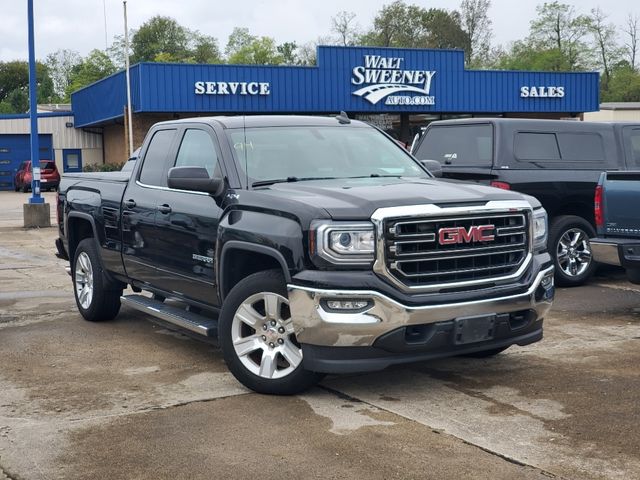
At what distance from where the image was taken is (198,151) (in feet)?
23.4

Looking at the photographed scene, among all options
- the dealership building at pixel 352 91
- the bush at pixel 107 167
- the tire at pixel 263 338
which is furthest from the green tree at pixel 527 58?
the tire at pixel 263 338

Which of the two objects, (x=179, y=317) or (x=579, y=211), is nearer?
(x=179, y=317)

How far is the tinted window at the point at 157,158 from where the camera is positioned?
7574 millimetres

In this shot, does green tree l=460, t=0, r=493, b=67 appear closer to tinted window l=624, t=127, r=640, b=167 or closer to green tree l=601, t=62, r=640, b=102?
green tree l=601, t=62, r=640, b=102

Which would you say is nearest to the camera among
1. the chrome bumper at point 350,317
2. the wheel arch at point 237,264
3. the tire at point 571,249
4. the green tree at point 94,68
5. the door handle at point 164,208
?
the chrome bumper at point 350,317

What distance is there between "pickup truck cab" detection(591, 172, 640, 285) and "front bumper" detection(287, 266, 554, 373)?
120 inches

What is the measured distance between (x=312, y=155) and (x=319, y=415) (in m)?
2.19

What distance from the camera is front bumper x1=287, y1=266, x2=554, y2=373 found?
5.38 m

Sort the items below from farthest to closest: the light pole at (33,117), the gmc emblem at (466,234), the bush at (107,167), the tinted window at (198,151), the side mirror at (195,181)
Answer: the bush at (107,167)
the light pole at (33,117)
the tinted window at (198,151)
the side mirror at (195,181)
the gmc emblem at (466,234)

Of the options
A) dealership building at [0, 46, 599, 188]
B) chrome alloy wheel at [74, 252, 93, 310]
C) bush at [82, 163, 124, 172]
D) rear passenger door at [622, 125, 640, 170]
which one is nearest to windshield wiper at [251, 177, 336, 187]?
chrome alloy wheel at [74, 252, 93, 310]

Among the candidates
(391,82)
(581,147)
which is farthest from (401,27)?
(581,147)

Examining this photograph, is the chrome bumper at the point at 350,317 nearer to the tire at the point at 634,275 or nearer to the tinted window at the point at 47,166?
the tire at the point at 634,275

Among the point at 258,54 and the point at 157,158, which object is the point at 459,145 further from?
the point at 258,54

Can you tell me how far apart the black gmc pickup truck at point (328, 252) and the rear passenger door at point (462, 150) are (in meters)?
3.28
